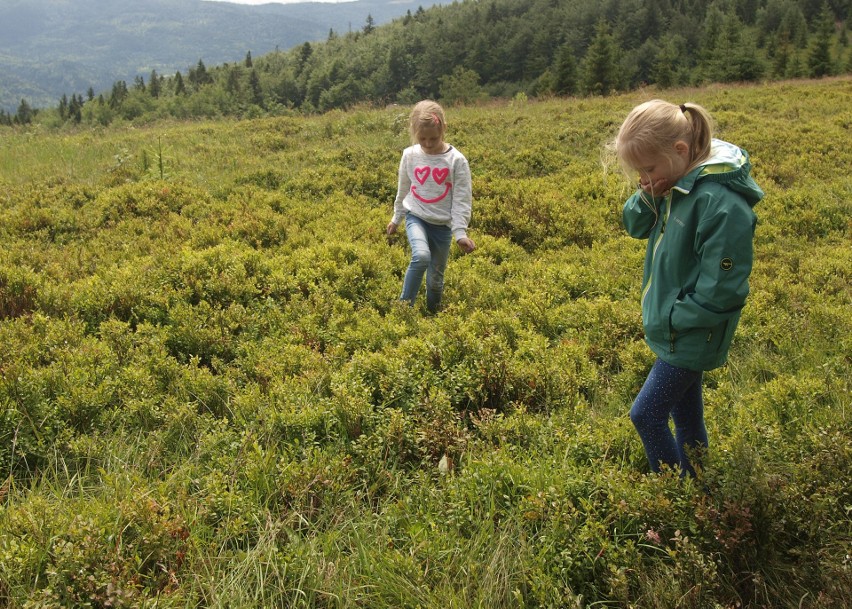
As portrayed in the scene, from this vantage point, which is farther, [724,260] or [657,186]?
[657,186]

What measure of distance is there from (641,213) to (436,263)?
3.18 m

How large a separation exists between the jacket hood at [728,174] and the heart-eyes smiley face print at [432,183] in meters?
3.36

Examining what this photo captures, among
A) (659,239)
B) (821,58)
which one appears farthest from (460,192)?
(821,58)

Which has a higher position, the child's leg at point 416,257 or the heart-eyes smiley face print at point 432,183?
the heart-eyes smiley face print at point 432,183

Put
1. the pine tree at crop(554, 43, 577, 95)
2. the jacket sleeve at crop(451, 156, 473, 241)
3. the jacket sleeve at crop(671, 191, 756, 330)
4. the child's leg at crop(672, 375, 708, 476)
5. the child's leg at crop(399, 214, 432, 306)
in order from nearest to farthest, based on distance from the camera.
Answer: the jacket sleeve at crop(671, 191, 756, 330) → the child's leg at crop(672, 375, 708, 476) → the child's leg at crop(399, 214, 432, 306) → the jacket sleeve at crop(451, 156, 473, 241) → the pine tree at crop(554, 43, 577, 95)

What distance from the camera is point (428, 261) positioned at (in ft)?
18.5

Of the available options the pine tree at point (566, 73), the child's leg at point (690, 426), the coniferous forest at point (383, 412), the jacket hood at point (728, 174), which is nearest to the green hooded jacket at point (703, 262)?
the jacket hood at point (728, 174)

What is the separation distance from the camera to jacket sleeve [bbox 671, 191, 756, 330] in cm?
244

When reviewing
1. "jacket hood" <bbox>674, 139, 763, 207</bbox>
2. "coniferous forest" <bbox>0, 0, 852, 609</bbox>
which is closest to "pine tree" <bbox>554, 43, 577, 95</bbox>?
"coniferous forest" <bbox>0, 0, 852, 609</bbox>

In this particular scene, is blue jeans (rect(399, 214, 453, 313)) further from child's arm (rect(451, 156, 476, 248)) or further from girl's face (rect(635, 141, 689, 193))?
girl's face (rect(635, 141, 689, 193))

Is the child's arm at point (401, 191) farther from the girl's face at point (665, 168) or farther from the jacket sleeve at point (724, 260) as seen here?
the jacket sleeve at point (724, 260)

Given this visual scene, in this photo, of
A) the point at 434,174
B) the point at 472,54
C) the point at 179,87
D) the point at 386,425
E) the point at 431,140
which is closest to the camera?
the point at 386,425

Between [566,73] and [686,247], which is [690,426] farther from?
[566,73]

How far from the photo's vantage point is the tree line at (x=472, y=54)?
77.7 metres
